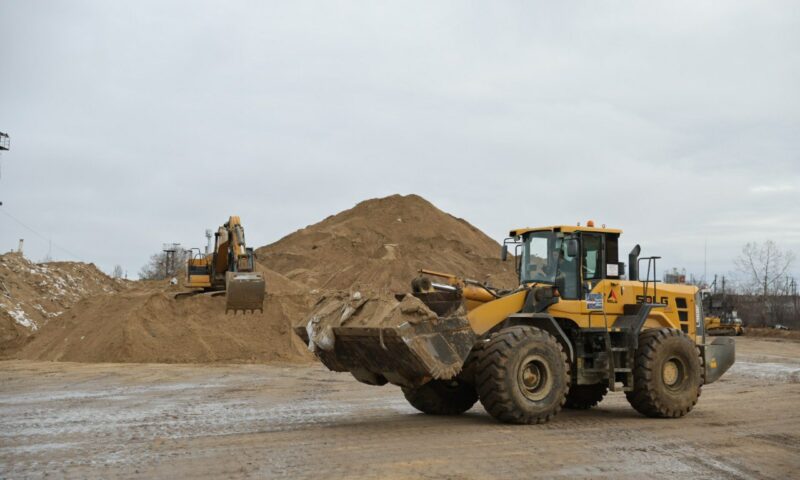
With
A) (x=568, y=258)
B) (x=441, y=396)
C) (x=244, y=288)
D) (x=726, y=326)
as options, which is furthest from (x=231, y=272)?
(x=726, y=326)

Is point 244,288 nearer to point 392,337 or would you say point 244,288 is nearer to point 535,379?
point 535,379

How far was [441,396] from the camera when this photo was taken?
12.2 m

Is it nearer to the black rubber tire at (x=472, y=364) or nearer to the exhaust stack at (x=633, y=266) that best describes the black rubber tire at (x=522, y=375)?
the black rubber tire at (x=472, y=364)

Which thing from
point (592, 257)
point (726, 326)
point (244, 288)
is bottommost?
point (726, 326)

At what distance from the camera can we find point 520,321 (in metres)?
11.4

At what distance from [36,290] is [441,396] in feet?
Answer: 103

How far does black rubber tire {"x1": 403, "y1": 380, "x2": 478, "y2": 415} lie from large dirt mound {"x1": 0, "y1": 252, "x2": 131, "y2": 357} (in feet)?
65.0

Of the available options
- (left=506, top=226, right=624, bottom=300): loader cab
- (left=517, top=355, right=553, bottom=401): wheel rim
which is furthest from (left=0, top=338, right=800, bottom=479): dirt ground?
(left=506, top=226, right=624, bottom=300): loader cab

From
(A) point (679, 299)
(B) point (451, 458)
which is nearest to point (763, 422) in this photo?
(A) point (679, 299)

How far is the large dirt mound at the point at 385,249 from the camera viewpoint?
44156 mm

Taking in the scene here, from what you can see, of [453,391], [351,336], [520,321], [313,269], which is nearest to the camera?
[351,336]

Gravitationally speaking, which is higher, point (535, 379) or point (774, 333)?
point (774, 333)

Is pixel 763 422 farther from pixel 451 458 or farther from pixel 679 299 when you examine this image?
pixel 451 458

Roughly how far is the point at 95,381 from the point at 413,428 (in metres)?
10.8
